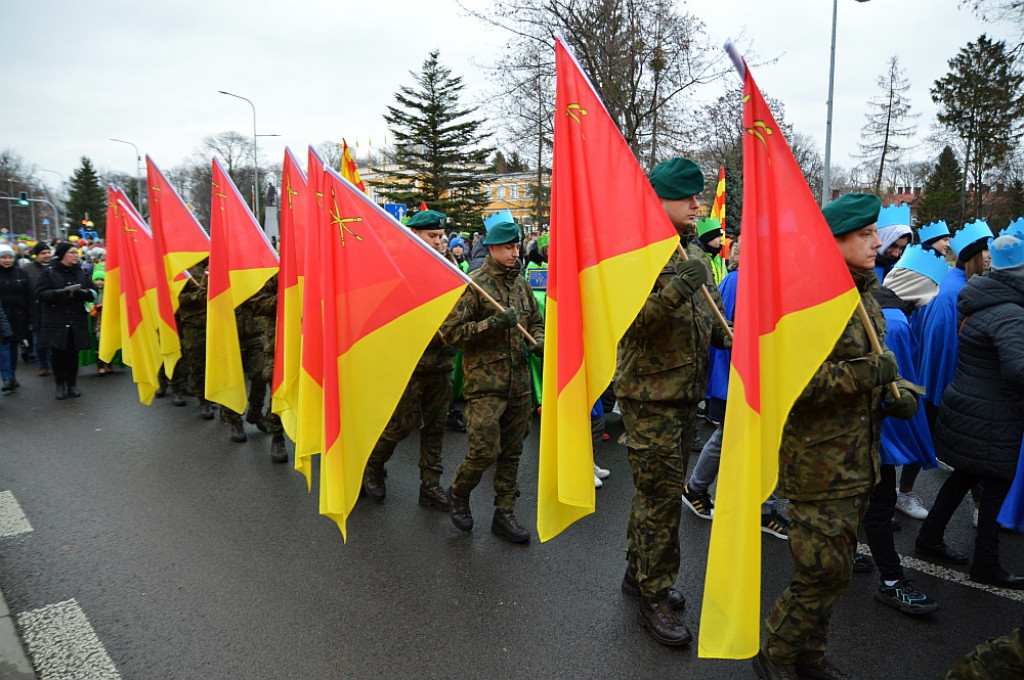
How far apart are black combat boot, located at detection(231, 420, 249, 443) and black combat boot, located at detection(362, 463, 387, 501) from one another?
218cm

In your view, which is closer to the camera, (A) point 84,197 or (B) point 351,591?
(B) point 351,591

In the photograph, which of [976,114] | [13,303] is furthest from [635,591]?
[976,114]

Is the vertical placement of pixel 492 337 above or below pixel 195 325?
above

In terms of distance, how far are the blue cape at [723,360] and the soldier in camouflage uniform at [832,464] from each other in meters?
2.24

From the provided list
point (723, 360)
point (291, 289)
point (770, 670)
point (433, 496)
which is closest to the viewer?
point (770, 670)

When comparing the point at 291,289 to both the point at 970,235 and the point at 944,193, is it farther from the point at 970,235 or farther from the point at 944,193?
the point at 944,193

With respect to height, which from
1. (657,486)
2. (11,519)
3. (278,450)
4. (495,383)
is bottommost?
(11,519)

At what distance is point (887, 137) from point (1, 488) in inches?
1371

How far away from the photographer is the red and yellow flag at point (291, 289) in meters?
4.65

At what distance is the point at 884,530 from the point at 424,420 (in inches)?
124

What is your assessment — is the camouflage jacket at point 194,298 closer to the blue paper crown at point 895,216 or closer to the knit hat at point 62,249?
the knit hat at point 62,249

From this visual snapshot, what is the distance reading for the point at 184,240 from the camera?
686 cm

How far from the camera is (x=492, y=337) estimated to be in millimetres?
4422

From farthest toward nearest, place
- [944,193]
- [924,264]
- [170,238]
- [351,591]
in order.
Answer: [944,193] < [170,238] < [924,264] < [351,591]
